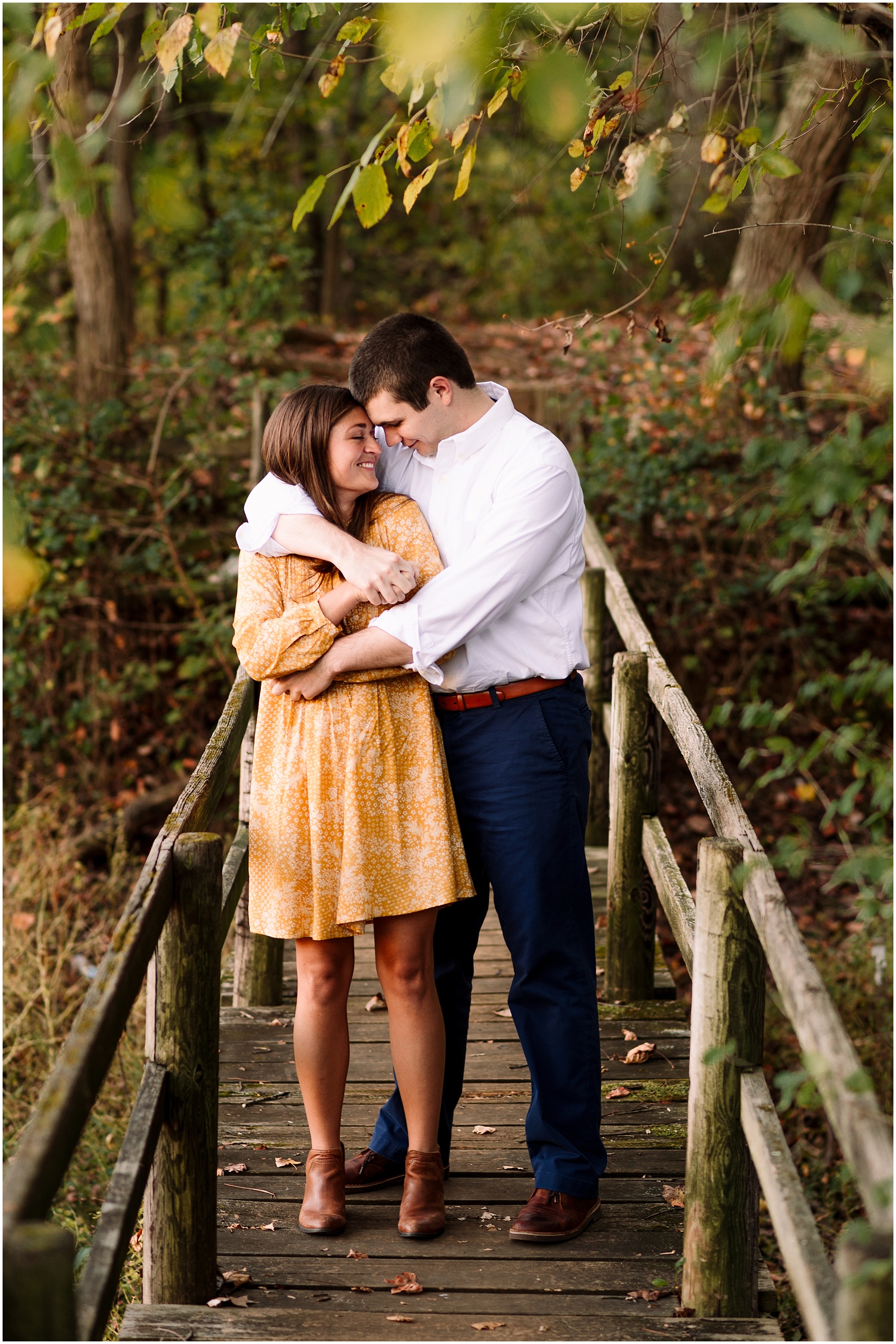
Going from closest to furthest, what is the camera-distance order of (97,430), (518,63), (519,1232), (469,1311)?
(469,1311) < (519,1232) < (518,63) < (97,430)

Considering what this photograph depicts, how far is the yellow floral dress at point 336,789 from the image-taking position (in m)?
2.68

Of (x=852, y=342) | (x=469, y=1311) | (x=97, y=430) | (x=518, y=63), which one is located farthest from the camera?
(x=97, y=430)

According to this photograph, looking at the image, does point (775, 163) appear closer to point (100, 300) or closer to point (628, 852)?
point (628, 852)

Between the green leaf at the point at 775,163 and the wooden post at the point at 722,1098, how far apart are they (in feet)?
4.56

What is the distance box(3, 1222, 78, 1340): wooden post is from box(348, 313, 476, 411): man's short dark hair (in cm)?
186

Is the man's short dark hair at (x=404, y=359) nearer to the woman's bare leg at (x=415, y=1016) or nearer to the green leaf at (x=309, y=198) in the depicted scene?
the green leaf at (x=309, y=198)

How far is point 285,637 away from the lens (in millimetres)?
2668

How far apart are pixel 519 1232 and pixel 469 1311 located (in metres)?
0.27

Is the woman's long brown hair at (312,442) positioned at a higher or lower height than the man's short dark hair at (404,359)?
lower

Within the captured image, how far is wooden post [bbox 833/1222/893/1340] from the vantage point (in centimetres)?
154

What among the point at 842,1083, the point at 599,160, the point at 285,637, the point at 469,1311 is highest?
the point at 599,160

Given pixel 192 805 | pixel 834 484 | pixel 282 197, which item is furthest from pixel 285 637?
pixel 282 197

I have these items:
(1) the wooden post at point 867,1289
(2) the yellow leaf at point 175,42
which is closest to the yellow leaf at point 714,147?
(2) the yellow leaf at point 175,42

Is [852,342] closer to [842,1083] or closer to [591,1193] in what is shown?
[842,1083]
